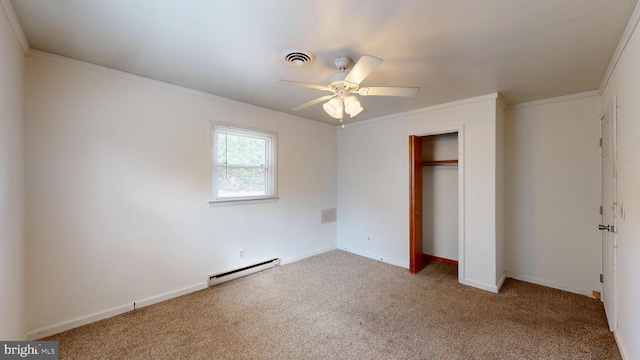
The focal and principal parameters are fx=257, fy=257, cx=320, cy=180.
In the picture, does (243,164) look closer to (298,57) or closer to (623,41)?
(298,57)

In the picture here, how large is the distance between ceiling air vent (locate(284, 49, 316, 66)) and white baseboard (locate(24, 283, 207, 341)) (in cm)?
271

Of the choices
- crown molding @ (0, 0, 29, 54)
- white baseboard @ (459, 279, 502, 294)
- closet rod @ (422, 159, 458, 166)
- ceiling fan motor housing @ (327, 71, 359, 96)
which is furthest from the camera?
closet rod @ (422, 159, 458, 166)

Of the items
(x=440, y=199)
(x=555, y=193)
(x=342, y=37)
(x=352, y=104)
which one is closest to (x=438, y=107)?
(x=440, y=199)

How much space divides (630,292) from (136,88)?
4.39 m

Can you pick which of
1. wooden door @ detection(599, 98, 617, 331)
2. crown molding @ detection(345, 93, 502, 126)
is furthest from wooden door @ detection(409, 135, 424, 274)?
wooden door @ detection(599, 98, 617, 331)

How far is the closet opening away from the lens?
12.0ft

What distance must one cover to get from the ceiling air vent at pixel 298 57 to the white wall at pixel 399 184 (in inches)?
85.4

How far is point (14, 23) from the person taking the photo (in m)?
1.70

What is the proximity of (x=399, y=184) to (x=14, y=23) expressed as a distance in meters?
4.14

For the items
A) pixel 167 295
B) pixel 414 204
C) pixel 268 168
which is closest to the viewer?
pixel 167 295

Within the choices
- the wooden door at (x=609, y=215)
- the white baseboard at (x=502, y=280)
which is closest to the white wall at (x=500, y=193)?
the white baseboard at (x=502, y=280)

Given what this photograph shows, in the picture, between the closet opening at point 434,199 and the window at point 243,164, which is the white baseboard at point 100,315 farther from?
the closet opening at point 434,199

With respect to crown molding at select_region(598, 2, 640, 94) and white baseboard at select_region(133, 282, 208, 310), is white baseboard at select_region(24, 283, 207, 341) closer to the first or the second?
white baseboard at select_region(133, 282, 208, 310)

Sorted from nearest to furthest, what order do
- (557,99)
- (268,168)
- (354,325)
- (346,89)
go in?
(346,89) < (354,325) < (557,99) < (268,168)
